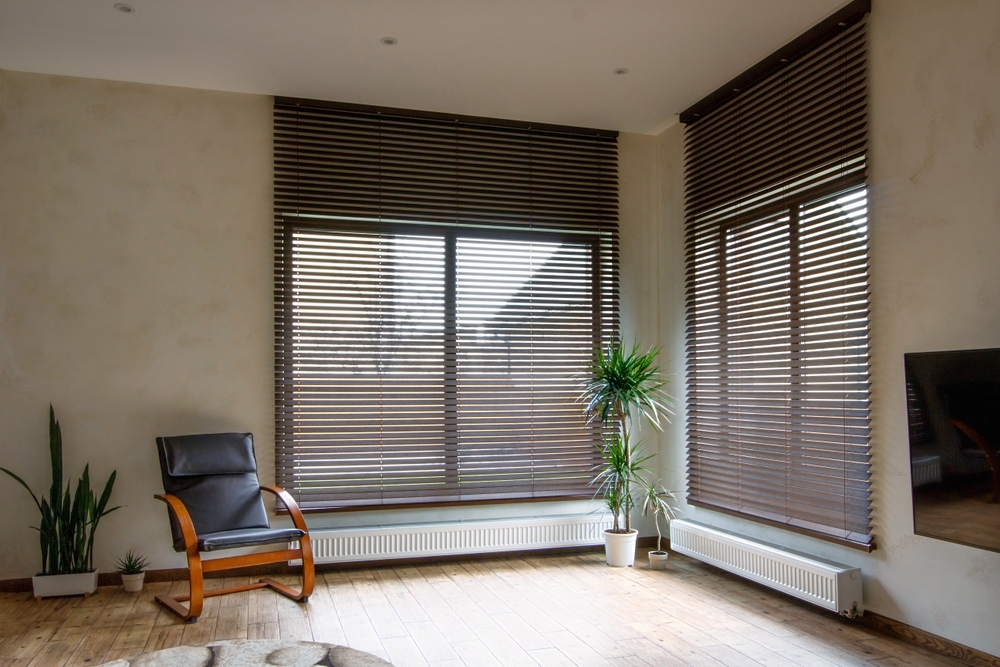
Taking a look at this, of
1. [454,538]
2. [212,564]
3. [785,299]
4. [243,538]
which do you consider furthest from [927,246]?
[212,564]

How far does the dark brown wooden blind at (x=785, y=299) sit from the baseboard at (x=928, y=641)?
0.38 meters

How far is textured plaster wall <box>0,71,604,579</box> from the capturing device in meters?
4.52

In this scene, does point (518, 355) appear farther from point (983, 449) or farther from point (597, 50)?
point (983, 449)

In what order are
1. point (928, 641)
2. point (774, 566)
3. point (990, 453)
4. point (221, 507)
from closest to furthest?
point (990, 453), point (928, 641), point (774, 566), point (221, 507)

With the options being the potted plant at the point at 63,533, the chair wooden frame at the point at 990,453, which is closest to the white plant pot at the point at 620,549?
the chair wooden frame at the point at 990,453

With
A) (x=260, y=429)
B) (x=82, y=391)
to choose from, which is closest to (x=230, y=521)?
(x=260, y=429)

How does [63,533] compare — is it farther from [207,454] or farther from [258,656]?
[258,656]

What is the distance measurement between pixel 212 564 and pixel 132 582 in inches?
33.0

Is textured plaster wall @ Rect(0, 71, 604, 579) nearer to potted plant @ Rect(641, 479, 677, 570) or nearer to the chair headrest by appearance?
the chair headrest

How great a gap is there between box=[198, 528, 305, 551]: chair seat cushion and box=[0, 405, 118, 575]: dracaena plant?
2.56 ft

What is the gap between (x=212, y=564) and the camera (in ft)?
12.9

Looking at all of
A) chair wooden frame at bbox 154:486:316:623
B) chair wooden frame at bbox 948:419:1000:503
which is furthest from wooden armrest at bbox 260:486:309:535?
chair wooden frame at bbox 948:419:1000:503

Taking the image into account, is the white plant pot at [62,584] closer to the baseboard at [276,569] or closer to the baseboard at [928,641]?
the baseboard at [276,569]

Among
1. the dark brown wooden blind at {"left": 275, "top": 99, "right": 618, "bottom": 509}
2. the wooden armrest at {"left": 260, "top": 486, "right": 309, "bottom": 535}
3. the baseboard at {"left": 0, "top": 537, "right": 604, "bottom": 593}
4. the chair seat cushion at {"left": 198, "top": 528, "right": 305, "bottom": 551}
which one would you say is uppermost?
the dark brown wooden blind at {"left": 275, "top": 99, "right": 618, "bottom": 509}
